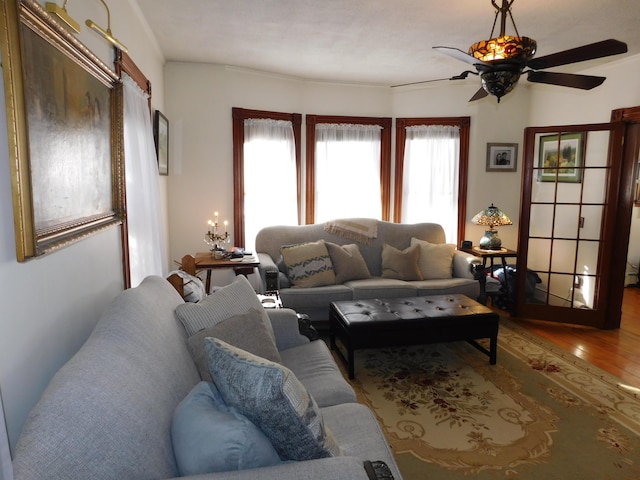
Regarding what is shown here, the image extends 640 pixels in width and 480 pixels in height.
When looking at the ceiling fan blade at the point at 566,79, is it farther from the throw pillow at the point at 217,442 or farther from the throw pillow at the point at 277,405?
the throw pillow at the point at 217,442

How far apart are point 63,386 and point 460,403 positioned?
2.41 meters

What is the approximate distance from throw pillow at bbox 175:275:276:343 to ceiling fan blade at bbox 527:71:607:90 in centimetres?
203

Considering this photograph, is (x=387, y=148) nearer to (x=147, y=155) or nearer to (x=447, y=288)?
(x=447, y=288)

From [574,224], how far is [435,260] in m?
1.41

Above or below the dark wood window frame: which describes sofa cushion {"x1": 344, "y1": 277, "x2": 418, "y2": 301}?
below

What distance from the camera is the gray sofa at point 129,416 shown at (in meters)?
0.91

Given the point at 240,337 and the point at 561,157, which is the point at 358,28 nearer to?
the point at 561,157

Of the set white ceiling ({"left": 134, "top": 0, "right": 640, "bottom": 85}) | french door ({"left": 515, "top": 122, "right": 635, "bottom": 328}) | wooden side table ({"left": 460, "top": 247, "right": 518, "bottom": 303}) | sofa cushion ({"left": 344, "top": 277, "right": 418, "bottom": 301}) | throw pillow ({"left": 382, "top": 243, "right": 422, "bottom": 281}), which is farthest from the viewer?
wooden side table ({"left": 460, "top": 247, "right": 518, "bottom": 303})

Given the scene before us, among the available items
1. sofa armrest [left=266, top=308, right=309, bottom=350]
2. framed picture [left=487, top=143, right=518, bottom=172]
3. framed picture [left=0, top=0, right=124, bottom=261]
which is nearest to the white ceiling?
framed picture [left=487, top=143, right=518, bottom=172]

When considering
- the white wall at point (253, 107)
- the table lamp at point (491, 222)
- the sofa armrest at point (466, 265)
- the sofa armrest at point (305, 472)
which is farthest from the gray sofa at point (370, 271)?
the sofa armrest at point (305, 472)

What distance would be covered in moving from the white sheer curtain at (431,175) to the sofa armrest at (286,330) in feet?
10.1

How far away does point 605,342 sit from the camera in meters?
3.82

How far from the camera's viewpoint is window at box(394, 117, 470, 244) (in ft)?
17.0

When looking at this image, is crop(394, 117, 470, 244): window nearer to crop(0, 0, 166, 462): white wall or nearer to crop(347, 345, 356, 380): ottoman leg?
crop(347, 345, 356, 380): ottoman leg
